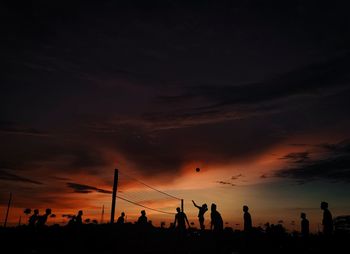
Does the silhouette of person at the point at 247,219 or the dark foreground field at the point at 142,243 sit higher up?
the silhouette of person at the point at 247,219

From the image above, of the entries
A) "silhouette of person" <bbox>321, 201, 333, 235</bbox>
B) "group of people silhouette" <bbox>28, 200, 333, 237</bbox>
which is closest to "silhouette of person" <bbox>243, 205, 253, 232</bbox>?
"group of people silhouette" <bbox>28, 200, 333, 237</bbox>

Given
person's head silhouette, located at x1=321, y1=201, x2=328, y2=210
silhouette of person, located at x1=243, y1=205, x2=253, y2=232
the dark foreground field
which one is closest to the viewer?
person's head silhouette, located at x1=321, y1=201, x2=328, y2=210

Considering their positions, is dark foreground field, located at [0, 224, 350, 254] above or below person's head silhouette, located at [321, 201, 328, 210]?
below

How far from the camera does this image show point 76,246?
63.8 feet

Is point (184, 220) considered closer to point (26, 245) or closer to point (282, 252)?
point (282, 252)

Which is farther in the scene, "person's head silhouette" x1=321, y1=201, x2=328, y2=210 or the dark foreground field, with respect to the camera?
the dark foreground field

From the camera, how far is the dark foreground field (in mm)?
15529

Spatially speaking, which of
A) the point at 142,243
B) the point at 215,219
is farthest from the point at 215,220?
the point at 142,243

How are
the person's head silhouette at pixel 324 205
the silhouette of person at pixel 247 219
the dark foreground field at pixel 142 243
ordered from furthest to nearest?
the dark foreground field at pixel 142 243
the silhouette of person at pixel 247 219
the person's head silhouette at pixel 324 205

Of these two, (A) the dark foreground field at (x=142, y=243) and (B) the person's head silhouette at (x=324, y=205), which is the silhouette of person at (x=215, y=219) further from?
(B) the person's head silhouette at (x=324, y=205)

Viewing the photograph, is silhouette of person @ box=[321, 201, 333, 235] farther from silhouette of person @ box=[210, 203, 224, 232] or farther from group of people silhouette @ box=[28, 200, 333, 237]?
silhouette of person @ box=[210, 203, 224, 232]

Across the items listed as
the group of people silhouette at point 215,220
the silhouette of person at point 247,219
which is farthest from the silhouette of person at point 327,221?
the silhouette of person at point 247,219

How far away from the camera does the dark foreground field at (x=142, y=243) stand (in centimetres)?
1553

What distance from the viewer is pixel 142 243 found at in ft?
67.6
